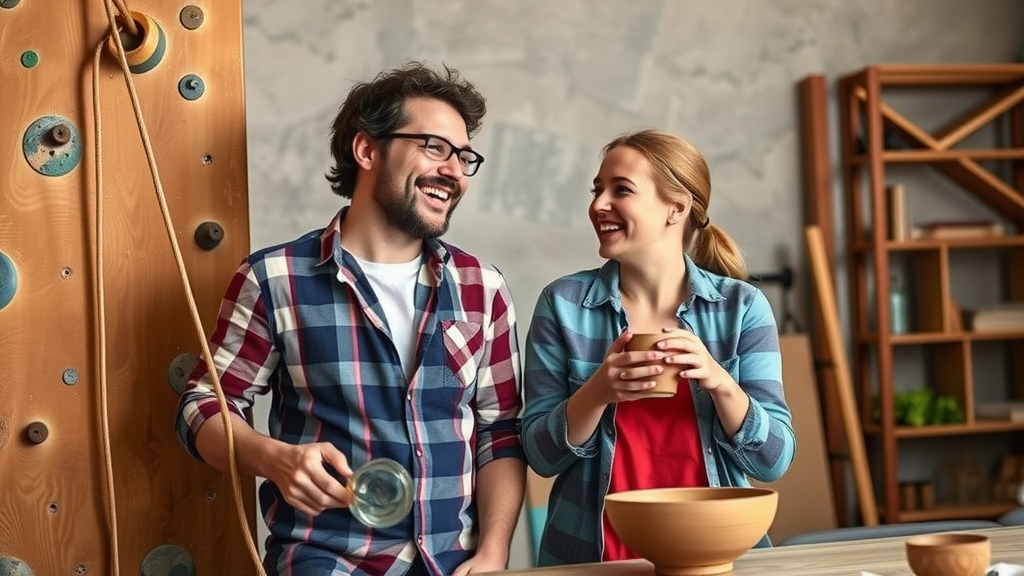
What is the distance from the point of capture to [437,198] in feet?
7.93

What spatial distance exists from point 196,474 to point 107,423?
204 millimetres

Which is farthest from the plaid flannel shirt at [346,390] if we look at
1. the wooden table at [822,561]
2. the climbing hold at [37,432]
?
the wooden table at [822,561]

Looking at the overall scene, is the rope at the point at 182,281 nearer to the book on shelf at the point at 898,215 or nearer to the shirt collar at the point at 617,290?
the shirt collar at the point at 617,290

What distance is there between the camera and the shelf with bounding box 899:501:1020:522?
169 inches

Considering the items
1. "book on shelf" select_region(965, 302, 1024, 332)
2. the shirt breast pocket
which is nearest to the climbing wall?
the shirt breast pocket

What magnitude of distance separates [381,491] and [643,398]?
26.3 inches

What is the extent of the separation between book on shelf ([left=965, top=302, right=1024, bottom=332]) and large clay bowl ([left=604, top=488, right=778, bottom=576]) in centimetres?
311

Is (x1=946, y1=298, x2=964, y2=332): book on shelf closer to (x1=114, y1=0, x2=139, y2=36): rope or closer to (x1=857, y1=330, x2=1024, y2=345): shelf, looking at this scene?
(x1=857, y1=330, x2=1024, y2=345): shelf

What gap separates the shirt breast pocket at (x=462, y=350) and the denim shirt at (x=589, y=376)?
0.11m

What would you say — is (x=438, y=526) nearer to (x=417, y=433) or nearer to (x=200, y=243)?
(x=417, y=433)

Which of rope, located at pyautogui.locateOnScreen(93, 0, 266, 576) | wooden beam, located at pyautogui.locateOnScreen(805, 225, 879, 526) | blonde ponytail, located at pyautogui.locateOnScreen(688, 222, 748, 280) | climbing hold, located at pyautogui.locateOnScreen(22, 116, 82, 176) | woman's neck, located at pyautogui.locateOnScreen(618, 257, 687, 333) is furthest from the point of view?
wooden beam, located at pyautogui.locateOnScreen(805, 225, 879, 526)

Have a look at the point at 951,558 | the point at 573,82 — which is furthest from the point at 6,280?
the point at 573,82

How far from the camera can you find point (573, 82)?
426cm

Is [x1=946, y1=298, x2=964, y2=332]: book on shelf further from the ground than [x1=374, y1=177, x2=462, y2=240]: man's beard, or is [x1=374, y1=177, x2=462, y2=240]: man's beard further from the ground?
[x1=374, y1=177, x2=462, y2=240]: man's beard
